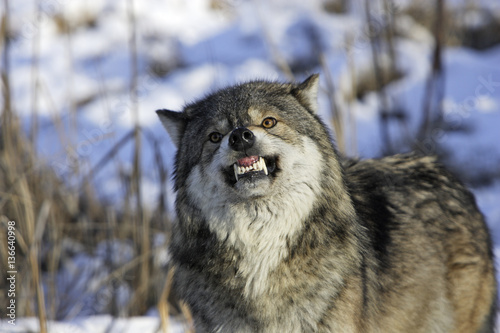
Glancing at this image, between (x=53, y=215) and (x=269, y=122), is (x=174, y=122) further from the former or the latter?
(x=53, y=215)

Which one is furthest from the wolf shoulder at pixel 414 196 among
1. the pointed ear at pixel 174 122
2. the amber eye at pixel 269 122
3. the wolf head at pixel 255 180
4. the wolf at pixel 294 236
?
the pointed ear at pixel 174 122

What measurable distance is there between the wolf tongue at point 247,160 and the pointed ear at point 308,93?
0.61 m

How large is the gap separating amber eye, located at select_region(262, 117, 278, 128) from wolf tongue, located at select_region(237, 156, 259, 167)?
235 mm

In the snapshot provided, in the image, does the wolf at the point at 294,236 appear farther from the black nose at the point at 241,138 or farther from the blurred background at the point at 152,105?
the blurred background at the point at 152,105

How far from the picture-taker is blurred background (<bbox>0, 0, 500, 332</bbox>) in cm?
443

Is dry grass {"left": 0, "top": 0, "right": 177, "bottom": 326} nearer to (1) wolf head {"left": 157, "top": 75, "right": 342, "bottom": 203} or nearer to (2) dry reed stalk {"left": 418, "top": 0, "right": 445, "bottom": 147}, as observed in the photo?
(1) wolf head {"left": 157, "top": 75, "right": 342, "bottom": 203}

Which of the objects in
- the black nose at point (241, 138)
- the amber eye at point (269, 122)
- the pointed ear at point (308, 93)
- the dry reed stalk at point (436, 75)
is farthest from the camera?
the dry reed stalk at point (436, 75)

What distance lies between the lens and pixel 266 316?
8.23 feet

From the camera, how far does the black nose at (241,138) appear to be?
238 centimetres

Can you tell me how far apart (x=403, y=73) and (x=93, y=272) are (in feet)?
18.9

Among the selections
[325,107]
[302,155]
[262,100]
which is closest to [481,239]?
[302,155]

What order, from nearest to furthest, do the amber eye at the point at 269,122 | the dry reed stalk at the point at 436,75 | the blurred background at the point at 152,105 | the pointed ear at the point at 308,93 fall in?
the amber eye at the point at 269,122
the pointed ear at the point at 308,93
the blurred background at the point at 152,105
the dry reed stalk at the point at 436,75

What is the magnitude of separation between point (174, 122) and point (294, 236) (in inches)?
38.9

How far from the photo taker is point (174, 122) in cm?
304
